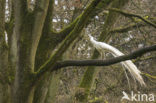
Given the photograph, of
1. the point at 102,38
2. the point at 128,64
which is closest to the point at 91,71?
the point at 102,38

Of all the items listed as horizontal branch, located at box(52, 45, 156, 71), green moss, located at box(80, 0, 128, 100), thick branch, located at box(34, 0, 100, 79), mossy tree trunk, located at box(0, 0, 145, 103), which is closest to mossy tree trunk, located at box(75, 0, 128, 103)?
green moss, located at box(80, 0, 128, 100)

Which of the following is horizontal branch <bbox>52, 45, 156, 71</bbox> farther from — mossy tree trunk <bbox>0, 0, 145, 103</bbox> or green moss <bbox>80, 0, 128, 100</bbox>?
green moss <bbox>80, 0, 128, 100</bbox>

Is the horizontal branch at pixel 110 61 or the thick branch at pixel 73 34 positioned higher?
the thick branch at pixel 73 34

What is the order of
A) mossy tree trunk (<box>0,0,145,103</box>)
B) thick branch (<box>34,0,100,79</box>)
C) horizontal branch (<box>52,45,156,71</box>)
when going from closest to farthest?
1. horizontal branch (<box>52,45,156,71</box>)
2. thick branch (<box>34,0,100,79</box>)
3. mossy tree trunk (<box>0,0,145,103</box>)

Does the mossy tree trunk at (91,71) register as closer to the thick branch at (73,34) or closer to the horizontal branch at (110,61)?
the horizontal branch at (110,61)

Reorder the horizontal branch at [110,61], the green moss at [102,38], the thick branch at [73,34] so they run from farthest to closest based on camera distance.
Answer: the green moss at [102,38]
the thick branch at [73,34]
the horizontal branch at [110,61]

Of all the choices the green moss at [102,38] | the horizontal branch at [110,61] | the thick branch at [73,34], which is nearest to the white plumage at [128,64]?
the horizontal branch at [110,61]

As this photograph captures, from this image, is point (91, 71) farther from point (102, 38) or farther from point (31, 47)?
point (31, 47)

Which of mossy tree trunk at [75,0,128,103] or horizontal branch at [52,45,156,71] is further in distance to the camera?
mossy tree trunk at [75,0,128,103]

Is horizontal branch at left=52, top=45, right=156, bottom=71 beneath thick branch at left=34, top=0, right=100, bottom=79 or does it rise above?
beneath

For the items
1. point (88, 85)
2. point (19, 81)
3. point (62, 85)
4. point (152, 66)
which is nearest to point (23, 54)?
point (19, 81)

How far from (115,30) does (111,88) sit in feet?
12.6

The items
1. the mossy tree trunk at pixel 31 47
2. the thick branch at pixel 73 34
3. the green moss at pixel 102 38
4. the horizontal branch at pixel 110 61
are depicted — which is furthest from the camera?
the green moss at pixel 102 38

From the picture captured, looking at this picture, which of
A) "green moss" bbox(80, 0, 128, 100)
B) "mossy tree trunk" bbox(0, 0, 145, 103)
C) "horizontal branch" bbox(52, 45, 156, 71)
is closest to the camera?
"horizontal branch" bbox(52, 45, 156, 71)
